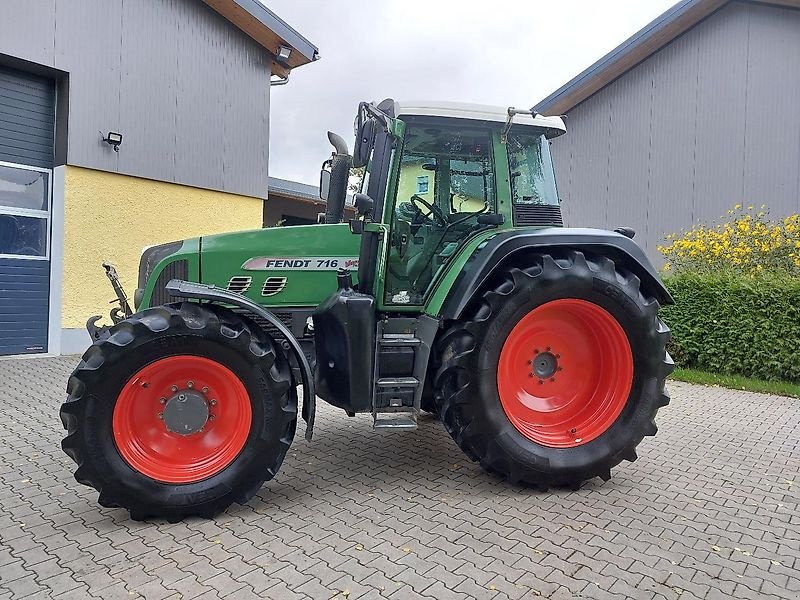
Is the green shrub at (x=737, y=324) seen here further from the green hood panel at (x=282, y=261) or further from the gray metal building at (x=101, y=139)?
the gray metal building at (x=101, y=139)

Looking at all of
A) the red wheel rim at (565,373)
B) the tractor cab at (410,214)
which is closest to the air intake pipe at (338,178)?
the tractor cab at (410,214)

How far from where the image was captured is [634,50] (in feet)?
40.4

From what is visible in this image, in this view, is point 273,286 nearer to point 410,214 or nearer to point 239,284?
point 239,284

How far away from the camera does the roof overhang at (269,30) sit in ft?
31.9

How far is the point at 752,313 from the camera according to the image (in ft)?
24.8

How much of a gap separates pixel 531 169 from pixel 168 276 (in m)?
2.54

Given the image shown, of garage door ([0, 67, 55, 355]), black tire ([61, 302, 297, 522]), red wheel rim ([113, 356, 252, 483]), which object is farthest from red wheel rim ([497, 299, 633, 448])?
garage door ([0, 67, 55, 355])

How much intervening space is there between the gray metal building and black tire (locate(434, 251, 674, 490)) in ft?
23.6

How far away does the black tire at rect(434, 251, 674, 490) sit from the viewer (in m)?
3.46

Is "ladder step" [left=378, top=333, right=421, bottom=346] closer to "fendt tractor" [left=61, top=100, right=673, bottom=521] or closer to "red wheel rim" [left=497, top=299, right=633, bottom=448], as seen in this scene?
"fendt tractor" [left=61, top=100, right=673, bottom=521]

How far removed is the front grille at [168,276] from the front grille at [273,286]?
19.1 inches

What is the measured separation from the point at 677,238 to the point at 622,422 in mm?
9431

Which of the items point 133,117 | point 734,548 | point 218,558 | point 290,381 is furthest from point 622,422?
point 133,117

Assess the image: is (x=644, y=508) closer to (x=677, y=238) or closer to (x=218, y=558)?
(x=218, y=558)
